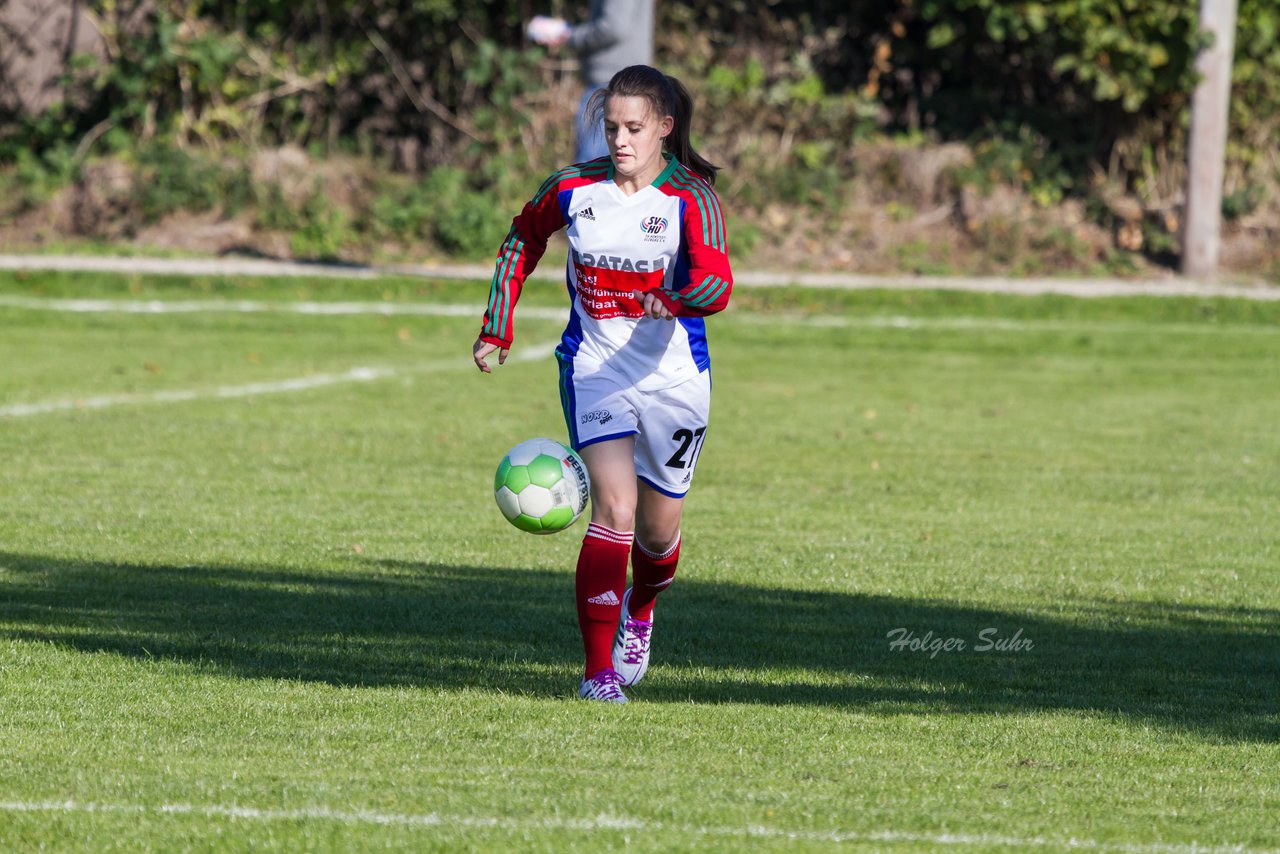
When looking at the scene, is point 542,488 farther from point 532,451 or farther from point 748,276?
point 748,276

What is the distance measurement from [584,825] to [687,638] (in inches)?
99.7

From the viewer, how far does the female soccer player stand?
561 cm

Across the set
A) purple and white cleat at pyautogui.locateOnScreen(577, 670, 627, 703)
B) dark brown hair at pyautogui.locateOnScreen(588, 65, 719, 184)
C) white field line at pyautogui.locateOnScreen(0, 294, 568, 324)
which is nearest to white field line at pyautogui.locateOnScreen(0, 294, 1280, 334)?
white field line at pyautogui.locateOnScreen(0, 294, 568, 324)

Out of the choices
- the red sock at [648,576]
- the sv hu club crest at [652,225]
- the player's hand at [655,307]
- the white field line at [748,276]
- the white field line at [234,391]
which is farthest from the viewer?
the white field line at [748,276]

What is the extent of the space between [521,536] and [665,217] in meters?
3.33

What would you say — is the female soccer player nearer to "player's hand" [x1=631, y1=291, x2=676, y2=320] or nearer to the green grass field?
"player's hand" [x1=631, y1=291, x2=676, y2=320]

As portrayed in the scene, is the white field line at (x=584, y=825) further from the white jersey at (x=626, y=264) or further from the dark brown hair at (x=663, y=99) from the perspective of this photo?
the dark brown hair at (x=663, y=99)

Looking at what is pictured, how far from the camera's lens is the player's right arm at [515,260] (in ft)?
19.0

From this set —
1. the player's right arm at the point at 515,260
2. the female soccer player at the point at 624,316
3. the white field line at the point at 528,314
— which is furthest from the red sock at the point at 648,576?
the white field line at the point at 528,314

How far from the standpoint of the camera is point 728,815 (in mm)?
4152

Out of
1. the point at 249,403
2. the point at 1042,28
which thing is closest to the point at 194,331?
the point at 249,403

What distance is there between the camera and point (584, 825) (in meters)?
4.06

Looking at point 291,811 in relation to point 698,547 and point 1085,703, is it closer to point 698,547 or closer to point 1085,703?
point 1085,703

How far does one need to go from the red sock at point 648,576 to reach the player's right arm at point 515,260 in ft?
2.65
